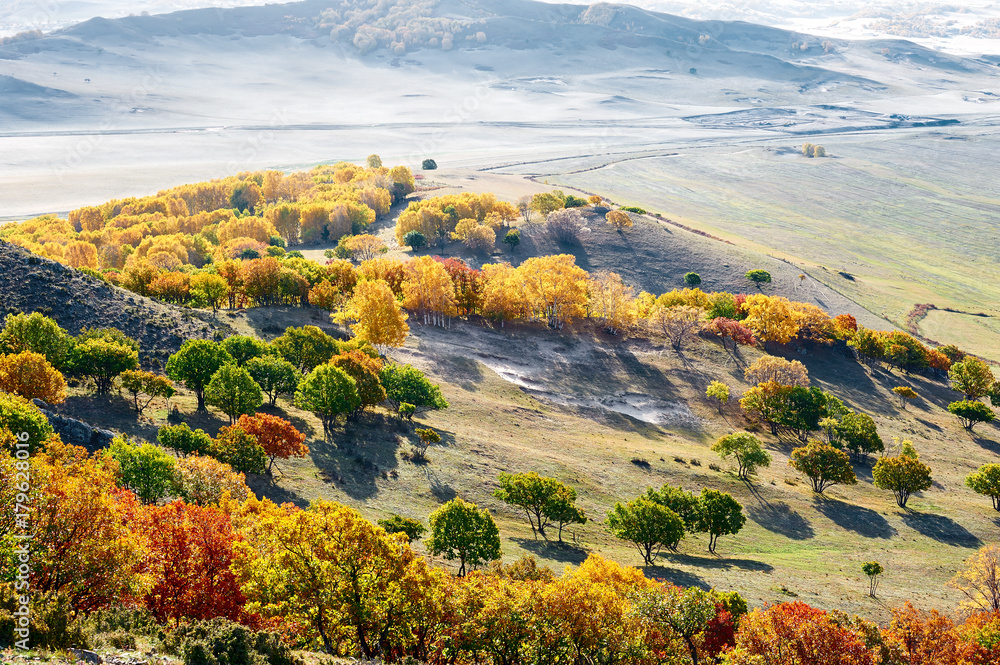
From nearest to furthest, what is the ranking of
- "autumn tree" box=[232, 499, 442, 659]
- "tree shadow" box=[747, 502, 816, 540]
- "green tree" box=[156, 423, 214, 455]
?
"autumn tree" box=[232, 499, 442, 659] < "green tree" box=[156, 423, 214, 455] < "tree shadow" box=[747, 502, 816, 540]

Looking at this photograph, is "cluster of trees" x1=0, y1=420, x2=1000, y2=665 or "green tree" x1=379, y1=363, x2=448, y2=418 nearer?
"cluster of trees" x1=0, y1=420, x2=1000, y2=665

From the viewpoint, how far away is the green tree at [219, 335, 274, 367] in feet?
290

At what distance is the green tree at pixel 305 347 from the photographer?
314 ft

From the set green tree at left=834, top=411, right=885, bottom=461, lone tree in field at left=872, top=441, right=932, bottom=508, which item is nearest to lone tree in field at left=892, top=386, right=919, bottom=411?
green tree at left=834, top=411, right=885, bottom=461

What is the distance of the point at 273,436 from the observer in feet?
224

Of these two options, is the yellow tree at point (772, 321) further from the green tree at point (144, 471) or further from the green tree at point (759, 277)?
the green tree at point (144, 471)

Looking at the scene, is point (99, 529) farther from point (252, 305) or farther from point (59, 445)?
point (252, 305)

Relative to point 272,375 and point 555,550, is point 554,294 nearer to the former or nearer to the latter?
point 272,375

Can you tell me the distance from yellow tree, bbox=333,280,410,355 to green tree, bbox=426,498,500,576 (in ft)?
170

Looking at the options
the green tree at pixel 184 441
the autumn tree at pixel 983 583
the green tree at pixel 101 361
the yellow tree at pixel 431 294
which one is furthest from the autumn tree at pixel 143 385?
the autumn tree at pixel 983 583

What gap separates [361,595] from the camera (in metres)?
35.1

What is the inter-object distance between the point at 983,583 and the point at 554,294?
84.4 meters

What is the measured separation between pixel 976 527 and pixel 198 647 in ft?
287

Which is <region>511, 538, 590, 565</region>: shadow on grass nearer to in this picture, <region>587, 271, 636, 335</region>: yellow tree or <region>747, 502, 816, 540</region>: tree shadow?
<region>747, 502, 816, 540</region>: tree shadow
